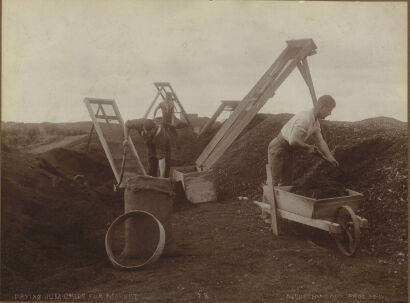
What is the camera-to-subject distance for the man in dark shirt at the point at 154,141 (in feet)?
24.1

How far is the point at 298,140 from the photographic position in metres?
5.86

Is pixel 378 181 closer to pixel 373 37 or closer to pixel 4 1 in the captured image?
pixel 373 37

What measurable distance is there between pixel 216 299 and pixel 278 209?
1835mm

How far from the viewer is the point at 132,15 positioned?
598 cm

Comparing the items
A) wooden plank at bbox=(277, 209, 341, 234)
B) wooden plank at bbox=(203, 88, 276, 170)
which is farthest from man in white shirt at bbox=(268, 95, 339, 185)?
wooden plank at bbox=(203, 88, 276, 170)

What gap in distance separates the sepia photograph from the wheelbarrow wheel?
0.7 inches

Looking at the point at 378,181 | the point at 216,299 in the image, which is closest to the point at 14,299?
the point at 216,299

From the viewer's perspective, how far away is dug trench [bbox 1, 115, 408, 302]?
16.1ft

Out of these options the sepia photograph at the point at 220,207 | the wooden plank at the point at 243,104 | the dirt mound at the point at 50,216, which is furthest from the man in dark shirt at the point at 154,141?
the wooden plank at the point at 243,104

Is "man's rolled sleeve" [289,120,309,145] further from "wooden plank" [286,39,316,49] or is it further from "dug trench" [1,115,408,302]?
"wooden plank" [286,39,316,49]

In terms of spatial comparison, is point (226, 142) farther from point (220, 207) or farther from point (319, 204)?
point (319, 204)

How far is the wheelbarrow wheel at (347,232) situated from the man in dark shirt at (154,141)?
3.36 m

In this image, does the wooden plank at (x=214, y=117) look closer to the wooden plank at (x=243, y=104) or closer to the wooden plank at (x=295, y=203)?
the wooden plank at (x=243, y=104)

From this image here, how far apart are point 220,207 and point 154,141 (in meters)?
1.66
